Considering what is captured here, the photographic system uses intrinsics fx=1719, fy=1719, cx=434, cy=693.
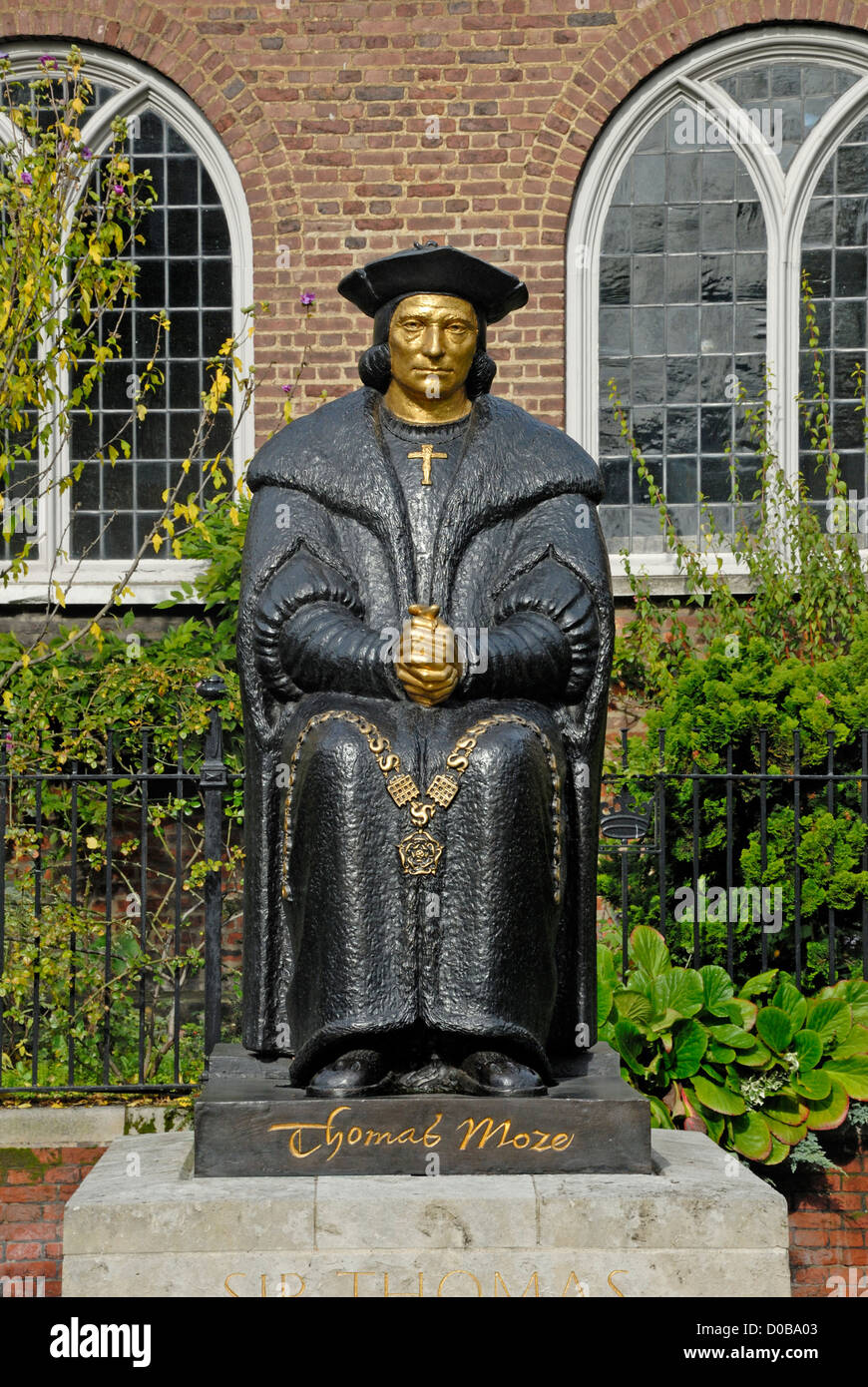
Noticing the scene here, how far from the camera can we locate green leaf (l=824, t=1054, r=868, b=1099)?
654 centimetres

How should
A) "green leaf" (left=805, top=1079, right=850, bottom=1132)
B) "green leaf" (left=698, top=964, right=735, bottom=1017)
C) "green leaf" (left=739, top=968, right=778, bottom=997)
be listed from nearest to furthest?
1. "green leaf" (left=805, top=1079, right=850, bottom=1132)
2. "green leaf" (left=698, top=964, right=735, bottom=1017)
3. "green leaf" (left=739, top=968, right=778, bottom=997)

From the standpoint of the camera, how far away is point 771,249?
10.6 metres

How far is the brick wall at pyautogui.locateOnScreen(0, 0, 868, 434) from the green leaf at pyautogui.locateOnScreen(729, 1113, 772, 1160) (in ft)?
16.3

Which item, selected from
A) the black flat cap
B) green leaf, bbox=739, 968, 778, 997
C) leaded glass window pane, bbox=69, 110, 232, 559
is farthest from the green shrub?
leaded glass window pane, bbox=69, 110, 232, 559

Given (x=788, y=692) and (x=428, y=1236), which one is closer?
(x=428, y=1236)

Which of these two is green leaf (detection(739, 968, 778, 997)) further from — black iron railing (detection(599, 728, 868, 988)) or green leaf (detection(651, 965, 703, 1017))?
green leaf (detection(651, 965, 703, 1017))

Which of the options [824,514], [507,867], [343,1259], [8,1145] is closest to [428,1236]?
[343,1259]

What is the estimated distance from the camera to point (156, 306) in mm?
10695

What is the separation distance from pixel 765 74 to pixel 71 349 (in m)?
4.79

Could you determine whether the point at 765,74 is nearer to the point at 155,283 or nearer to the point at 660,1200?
the point at 155,283

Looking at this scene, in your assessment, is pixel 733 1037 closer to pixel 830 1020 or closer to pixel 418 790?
pixel 830 1020

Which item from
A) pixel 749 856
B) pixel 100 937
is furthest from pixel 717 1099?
pixel 100 937

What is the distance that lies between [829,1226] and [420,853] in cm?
349

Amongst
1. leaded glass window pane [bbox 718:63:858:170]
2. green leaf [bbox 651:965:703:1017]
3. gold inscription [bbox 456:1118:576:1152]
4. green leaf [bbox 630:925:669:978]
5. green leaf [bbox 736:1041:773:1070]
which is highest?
leaded glass window pane [bbox 718:63:858:170]
